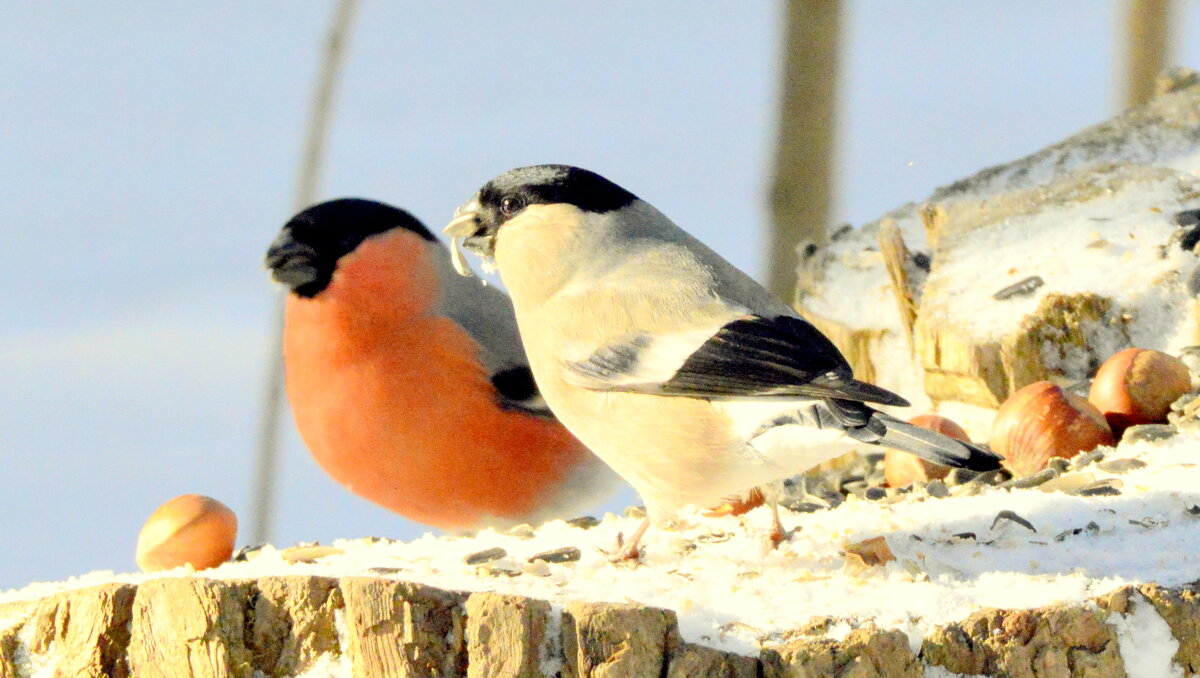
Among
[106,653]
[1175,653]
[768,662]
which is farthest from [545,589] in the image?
[1175,653]

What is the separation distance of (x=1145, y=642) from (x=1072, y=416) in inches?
38.9

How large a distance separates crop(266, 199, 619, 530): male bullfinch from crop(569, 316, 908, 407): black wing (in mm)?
1016

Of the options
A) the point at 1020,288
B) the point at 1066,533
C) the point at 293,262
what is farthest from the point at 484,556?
the point at 1020,288

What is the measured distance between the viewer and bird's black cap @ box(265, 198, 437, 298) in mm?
3385

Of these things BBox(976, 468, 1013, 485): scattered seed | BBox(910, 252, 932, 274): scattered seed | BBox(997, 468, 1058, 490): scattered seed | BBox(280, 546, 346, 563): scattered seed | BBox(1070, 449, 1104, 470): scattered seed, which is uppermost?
BBox(910, 252, 932, 274): scattered seed

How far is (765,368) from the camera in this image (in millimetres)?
2072

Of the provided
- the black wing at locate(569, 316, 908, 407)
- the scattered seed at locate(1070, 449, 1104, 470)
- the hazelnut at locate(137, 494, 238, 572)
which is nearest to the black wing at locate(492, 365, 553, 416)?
the hazelnut at locate(137, 494, 238, 572)

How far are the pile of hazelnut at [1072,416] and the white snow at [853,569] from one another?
17cm

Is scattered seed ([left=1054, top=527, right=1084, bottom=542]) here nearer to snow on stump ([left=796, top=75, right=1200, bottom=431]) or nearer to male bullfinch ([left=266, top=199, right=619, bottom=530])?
snow on stump ([left=796, top=75, right=1200, bottom=431])

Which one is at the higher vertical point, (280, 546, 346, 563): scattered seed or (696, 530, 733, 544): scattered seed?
(696, 530, 733, 544): scattered seed

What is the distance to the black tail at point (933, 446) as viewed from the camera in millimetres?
1927

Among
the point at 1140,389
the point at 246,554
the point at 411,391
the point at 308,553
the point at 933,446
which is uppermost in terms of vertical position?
the point at 933,446

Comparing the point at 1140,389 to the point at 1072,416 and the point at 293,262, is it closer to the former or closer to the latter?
the point at 1072,416

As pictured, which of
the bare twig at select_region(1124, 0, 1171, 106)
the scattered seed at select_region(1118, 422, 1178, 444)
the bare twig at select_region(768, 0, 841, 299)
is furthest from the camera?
the bare twig at select_region(1124, 0, 1171, 106)
